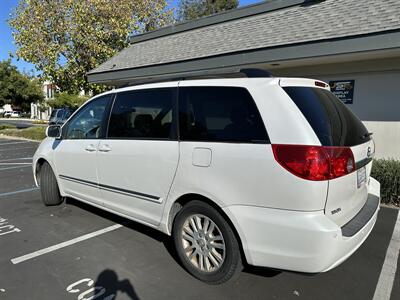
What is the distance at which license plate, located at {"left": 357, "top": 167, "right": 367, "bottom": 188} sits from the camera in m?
2.78

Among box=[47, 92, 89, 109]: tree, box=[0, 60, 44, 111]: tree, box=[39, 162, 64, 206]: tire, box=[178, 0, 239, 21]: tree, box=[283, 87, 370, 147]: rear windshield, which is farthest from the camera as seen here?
box=[0, 60, 44, 111]: tree

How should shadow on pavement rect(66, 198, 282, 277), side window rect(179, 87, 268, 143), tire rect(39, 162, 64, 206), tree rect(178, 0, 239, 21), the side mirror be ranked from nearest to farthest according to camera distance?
side window rect(179, 87, 268, 143), shadow on pavement rect(66, 198, 282, 277), the side mirror, tire rect(39, 162, 64, 206), tree rect(178, 0, 239, 21)

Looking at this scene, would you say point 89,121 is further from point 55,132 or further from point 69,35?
point 69,35

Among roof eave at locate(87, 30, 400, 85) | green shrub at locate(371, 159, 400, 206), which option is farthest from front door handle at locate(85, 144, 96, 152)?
green shrub at locate(371, 159, 400, 206)

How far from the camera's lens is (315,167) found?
2.33m

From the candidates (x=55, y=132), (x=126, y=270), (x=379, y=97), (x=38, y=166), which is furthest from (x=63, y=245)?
(x=379, y=97)

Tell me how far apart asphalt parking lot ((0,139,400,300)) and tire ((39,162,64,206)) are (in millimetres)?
521

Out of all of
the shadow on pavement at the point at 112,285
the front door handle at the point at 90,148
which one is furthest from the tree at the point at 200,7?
the shadow on pavement at the point at 112,285

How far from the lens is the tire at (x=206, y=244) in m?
2.76

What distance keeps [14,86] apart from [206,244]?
4194 centimetres

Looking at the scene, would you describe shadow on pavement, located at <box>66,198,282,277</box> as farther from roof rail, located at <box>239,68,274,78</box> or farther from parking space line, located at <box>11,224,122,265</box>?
roof rail, located at <box>239,68,274,78</box>

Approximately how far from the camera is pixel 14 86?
37.8 meters

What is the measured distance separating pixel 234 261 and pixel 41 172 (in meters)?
3.79

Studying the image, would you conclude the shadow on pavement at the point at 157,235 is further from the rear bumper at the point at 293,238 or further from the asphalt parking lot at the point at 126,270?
the rear bumper at the point at 293,238
